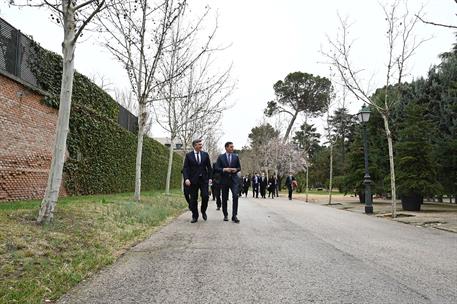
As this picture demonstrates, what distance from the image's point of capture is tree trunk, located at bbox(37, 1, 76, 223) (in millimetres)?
6176

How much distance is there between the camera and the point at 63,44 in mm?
6648

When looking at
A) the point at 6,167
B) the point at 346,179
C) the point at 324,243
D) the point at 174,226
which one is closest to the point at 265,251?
the point at 324,243

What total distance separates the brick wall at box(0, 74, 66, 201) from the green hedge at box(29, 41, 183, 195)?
0.74 meters

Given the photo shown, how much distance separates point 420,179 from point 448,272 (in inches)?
478

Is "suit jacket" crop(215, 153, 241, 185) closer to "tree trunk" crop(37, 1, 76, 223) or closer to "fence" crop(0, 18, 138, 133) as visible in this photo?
"tree trunk" crop(37, 1, 76, 223)

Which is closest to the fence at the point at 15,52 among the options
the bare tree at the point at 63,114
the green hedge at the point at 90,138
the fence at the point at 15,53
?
the fence at the point at 15,53

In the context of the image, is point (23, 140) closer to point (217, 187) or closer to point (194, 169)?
point (194, 169)

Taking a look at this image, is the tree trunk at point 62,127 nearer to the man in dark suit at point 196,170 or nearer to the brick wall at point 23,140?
the man in dark suit at point 196,170

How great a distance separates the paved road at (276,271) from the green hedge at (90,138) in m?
6.83

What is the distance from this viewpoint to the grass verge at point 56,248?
11.7 feet

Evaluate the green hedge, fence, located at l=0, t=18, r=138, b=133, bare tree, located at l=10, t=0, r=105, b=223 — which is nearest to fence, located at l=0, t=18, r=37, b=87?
fence, located at l=0, t=18, r=138, b=133

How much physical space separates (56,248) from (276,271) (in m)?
2.64

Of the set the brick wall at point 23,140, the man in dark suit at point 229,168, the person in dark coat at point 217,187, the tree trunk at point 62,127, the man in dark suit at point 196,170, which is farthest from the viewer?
the person in dark coat at point 217,187

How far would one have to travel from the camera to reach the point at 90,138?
14422mm
